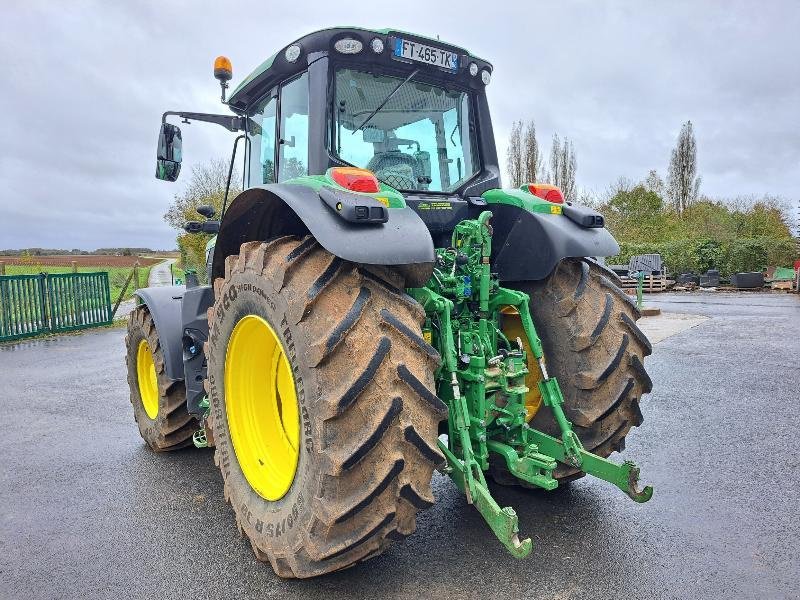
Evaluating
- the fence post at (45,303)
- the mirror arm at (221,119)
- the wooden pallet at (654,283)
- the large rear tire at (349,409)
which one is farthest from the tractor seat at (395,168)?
the wooden pallet at (654,283)

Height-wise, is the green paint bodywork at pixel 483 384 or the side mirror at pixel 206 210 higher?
the side mirror at pixel 206 210

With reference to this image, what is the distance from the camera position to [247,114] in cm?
398

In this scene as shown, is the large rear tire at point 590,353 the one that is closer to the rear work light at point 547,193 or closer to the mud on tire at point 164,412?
the rear work light at point 547,193

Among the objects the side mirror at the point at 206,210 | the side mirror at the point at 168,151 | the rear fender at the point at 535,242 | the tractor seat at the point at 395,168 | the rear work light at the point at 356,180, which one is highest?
the side mirror at the point at 168,151

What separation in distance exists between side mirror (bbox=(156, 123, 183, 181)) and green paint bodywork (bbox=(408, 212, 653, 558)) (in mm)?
2103

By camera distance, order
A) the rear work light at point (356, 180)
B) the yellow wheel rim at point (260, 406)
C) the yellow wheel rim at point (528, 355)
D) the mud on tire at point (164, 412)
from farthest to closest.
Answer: the mud on tire at point (164, 412)
the yellow wheel rim at point (528, 355)
the yellow wheel rim at point (260, 406)
the rear work light at point (356, 180)

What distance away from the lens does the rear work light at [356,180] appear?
244cm

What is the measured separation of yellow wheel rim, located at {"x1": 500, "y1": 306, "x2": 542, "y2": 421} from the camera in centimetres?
326

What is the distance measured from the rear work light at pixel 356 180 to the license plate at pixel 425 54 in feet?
3.13

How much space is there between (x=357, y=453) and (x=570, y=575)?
1205 millimetres

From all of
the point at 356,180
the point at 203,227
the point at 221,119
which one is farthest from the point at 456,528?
the point at 221,119

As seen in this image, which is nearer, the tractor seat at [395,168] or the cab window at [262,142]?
the tractor seat at [395,168]

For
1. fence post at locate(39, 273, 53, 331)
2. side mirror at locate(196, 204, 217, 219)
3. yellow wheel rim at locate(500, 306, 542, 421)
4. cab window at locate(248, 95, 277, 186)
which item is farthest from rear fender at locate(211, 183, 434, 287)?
fence post at locate(39, 273, 53, 331)

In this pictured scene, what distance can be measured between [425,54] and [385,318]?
5.73 ft
